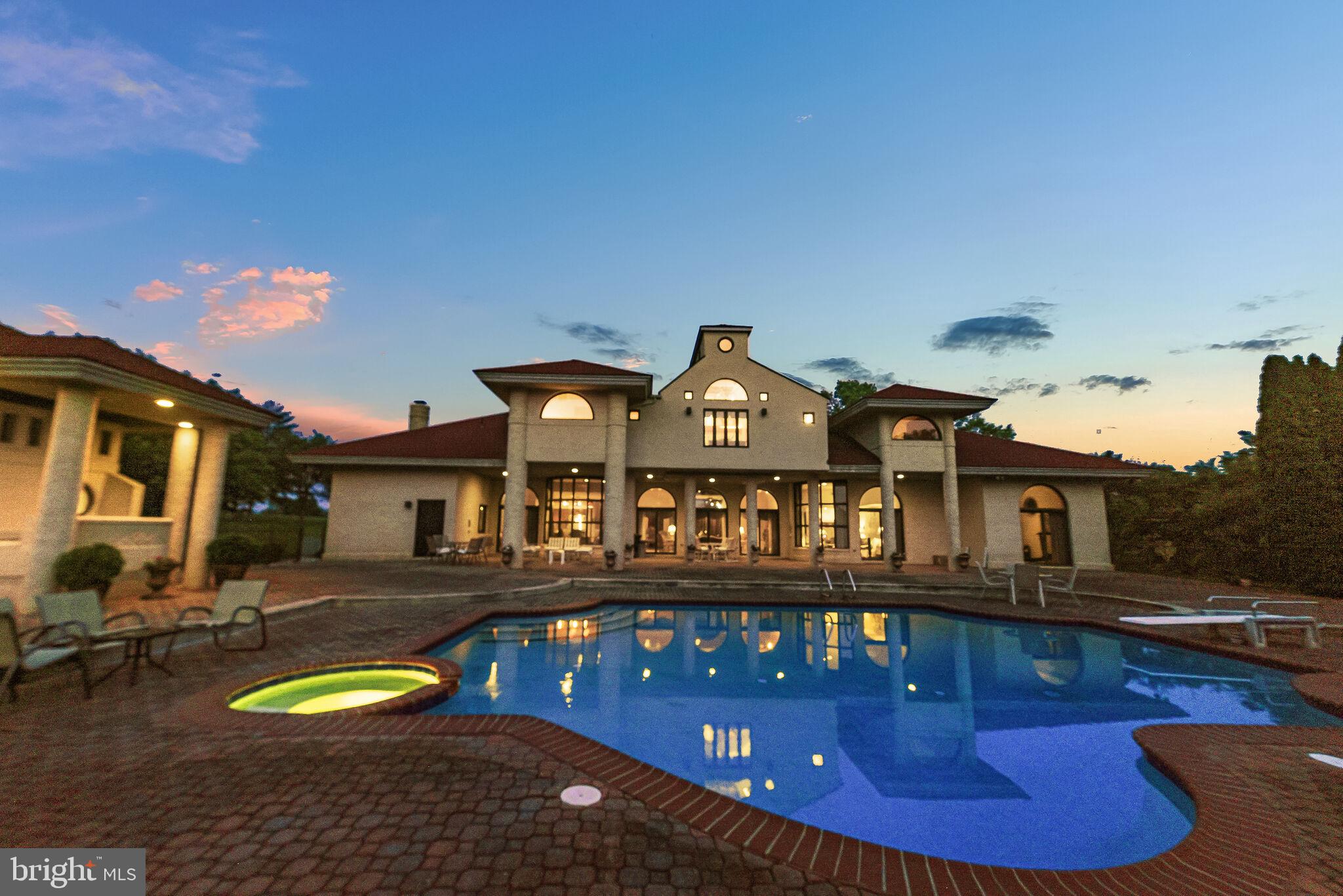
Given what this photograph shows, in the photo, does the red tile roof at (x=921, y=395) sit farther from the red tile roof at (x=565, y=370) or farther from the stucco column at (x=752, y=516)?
the red tile roof at (x=565, y=370)

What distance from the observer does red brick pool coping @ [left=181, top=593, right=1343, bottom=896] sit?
236 centimetres

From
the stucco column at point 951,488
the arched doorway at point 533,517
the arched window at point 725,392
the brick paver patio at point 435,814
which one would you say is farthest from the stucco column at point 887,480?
the brick paver patio at point 435,814

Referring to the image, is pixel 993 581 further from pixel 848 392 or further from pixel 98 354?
pixel 848 392

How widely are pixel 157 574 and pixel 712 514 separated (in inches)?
699

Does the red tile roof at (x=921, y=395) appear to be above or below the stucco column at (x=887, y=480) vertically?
above

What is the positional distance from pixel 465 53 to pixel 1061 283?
29.9 metres

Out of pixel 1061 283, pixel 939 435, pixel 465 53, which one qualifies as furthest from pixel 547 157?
pixel 1061 283

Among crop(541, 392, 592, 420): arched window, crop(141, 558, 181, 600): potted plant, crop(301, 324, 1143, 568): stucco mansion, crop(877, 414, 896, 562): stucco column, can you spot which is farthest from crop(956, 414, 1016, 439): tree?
crop(141, 558, 181, 600): potted plant

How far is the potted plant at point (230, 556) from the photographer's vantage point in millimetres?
10773

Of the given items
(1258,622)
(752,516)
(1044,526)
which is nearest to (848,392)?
(1044,526)

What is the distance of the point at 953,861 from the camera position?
106 inches

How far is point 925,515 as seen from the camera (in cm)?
2078

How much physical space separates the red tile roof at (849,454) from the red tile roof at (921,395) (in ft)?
8.16

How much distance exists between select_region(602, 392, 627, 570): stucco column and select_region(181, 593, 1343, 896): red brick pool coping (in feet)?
39.2
